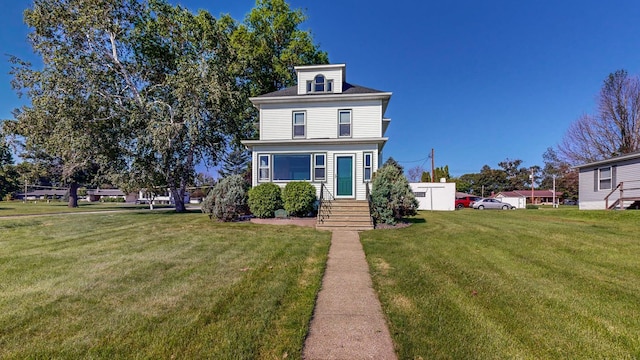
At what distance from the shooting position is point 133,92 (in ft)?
58.4

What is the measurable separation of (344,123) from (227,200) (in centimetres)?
725

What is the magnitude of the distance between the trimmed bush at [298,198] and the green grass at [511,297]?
5717 millimetres

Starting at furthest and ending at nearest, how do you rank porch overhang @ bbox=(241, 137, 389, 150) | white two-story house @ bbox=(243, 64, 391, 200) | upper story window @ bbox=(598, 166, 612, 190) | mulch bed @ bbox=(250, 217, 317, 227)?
1. upper story window @ bbox=(598, 166, 612, 190)
2. white two-story house @ bbox=(243, 64, 391, 200)
3. porch overhang @ bbox=(241, 137, 389, 150)
4. mulch bed @ bbox=(250, 217, 317, 227)

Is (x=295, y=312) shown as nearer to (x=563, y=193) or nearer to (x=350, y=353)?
(x=350, y=353)

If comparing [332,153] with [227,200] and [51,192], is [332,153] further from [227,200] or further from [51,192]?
[51,192]

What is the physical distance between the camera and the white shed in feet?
77.0

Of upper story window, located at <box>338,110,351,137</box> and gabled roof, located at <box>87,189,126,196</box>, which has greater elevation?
upper story window, located at <box>338,110,351,137</box>

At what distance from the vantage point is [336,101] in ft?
49.8

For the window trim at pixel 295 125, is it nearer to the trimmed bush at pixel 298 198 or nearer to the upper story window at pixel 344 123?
the upper story window at pixel 344 123

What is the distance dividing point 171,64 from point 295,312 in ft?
70.1

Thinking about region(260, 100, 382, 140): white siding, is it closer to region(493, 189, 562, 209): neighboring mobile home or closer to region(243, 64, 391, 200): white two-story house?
region(243, 64, 391, 200): white two-story house

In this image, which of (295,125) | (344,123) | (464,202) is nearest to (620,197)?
(464,202)

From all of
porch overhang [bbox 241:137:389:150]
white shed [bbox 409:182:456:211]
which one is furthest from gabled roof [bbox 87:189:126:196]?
white shed [bbox 409:182:456:211]

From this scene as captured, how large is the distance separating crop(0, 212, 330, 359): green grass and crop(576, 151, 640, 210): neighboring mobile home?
68.4 ft
